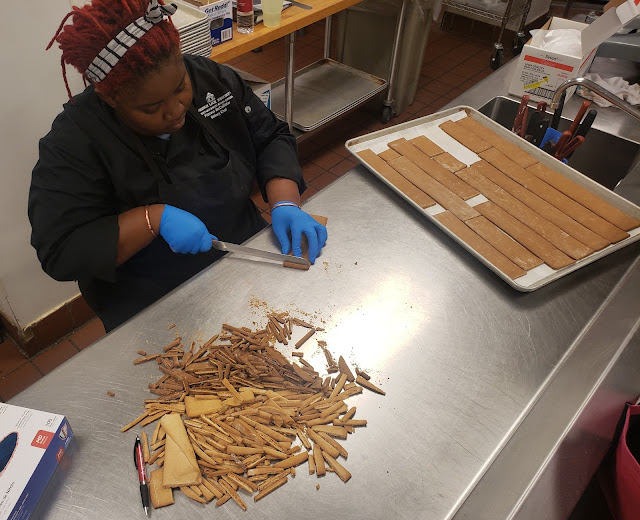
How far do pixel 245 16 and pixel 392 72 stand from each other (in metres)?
1.64

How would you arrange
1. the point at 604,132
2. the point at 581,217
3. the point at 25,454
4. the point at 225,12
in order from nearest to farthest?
the point at 25,454 < the point at 581,217 < the point at 604,132 < the point at 225,12

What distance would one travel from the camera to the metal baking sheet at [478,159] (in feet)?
4.12

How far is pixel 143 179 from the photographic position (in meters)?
1.32

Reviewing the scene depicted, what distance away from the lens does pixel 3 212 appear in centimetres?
185

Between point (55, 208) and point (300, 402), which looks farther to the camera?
point (55, 208)

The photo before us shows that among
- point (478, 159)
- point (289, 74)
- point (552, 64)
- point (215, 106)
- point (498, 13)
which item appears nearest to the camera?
point (215, 106)

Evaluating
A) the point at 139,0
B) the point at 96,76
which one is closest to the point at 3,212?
the point at 96,76

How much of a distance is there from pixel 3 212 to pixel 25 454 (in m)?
1.32

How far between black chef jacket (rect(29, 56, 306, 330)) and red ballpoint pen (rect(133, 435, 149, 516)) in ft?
1.65

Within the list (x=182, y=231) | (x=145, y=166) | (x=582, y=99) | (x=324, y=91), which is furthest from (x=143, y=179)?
(x=324, y=91)

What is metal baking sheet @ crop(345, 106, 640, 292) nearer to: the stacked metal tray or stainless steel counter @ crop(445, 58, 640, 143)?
stainless steel counter @ crop(445, 58, 640, 143)

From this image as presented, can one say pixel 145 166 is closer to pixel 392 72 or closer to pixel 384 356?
pixel 384 356

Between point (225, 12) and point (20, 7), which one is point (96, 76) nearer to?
point (20, 7)

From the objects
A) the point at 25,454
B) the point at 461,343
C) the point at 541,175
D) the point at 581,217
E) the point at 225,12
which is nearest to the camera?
the point at 25,454
